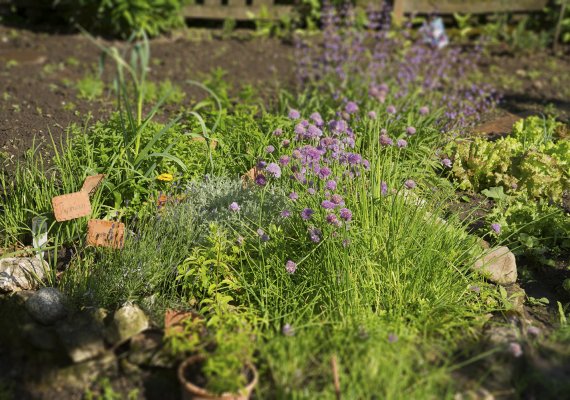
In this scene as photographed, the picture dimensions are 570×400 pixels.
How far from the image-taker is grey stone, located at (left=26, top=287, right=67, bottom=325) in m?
3.46

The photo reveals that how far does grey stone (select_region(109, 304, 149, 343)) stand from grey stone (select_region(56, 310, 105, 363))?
62 mm

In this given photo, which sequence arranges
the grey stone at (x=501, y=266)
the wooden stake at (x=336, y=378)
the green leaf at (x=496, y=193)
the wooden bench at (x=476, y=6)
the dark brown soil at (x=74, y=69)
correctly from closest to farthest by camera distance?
the wooden stake at (x=336, y=378)
the grey stone at (x=501, y=266)
the green leaf at (x=496, y=193)
the dark brown soil at (x=74, y=69)
the wooden bench at (x=476, y=6)

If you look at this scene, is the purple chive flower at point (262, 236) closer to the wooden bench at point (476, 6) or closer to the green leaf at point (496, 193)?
the green leaf at point (496, 193)

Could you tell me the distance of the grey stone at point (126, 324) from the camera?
3217mm

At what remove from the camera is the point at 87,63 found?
7.77 m

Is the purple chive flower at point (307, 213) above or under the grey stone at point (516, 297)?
above

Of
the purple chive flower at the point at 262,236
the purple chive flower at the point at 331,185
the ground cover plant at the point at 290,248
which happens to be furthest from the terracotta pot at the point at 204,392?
the purple chive flower at the point at 331,185

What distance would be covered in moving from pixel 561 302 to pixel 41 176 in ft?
10.1

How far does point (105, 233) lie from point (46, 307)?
642 mm

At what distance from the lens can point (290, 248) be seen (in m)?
3.84

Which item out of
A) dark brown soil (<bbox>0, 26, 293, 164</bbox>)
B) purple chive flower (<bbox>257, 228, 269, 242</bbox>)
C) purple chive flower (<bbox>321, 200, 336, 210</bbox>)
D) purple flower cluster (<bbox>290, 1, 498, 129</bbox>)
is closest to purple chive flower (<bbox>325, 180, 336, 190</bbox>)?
purple chive flower (<bbox>321, 200, 336, 210</bbox>)

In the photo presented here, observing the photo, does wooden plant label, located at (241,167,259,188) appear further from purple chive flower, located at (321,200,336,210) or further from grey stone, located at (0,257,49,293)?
grey stone, located at (0,257,49,293)

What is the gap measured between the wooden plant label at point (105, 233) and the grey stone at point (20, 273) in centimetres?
29

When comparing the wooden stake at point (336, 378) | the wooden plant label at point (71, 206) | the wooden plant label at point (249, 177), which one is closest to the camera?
the wooden stake at point (336, 378)
